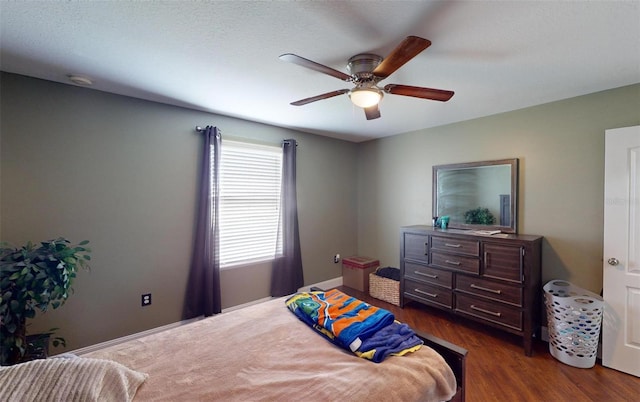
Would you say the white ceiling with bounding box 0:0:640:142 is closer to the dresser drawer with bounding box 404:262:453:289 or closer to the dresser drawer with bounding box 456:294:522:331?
the dresser drawer with bounding box 404:262:453:289

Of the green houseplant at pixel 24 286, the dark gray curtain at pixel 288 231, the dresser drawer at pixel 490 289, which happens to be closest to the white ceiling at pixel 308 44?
the dark gray curtain at pixel 288 231

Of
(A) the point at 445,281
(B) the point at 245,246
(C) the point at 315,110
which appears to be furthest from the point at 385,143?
(B) the point at 245,246

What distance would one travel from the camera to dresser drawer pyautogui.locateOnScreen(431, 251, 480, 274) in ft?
8.92

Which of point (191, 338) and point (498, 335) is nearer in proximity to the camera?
point (191, 338)

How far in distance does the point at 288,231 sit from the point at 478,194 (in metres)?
2.43

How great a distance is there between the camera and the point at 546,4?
133 cm

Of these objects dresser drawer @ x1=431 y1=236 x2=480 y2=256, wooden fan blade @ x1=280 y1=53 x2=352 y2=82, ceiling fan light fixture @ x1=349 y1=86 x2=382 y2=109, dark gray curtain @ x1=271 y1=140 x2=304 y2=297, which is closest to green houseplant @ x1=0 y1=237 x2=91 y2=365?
wooden fan blade @ x1=280 y1=53 x2=352 y2=82

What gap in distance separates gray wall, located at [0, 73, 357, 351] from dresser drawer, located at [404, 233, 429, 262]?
206 cm

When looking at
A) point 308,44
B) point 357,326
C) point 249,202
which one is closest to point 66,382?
point 357,326

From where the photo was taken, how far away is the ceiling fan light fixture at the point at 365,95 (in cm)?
178

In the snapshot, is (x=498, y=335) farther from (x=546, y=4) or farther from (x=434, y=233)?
(x=546, y=4)

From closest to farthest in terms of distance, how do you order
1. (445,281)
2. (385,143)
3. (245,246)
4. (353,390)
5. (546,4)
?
(353,390) < (546,4) < (445,281) < (245,246) < (385,143)

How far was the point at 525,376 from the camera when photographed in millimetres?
2143

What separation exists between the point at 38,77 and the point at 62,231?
1270mm
